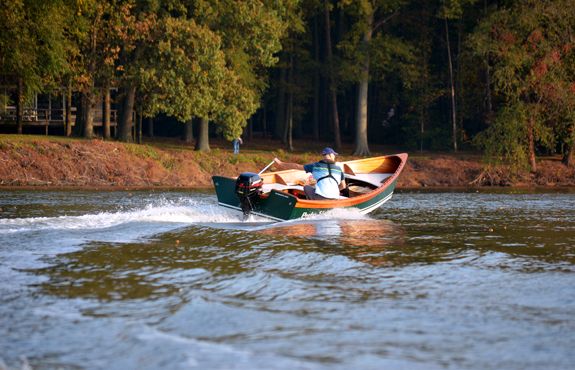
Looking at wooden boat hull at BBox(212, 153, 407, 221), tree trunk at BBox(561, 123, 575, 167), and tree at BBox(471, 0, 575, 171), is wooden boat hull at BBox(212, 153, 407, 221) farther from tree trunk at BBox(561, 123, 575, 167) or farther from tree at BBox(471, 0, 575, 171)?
tree trunk at BBox(561, 123, 575, 167)

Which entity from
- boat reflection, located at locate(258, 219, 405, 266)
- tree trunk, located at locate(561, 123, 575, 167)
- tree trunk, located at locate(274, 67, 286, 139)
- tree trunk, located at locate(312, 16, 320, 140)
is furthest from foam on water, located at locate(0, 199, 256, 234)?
tree trunk, located at locate(312, 16, 320, 140)

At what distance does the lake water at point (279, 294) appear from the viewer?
9.64 meters

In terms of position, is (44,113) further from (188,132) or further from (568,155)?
(568,155)

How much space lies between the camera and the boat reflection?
54.5 ft

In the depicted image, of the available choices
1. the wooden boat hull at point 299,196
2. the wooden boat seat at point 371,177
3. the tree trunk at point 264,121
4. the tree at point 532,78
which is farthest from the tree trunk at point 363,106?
the wooden boat seat at point 371,177

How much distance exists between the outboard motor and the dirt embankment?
1519 cm

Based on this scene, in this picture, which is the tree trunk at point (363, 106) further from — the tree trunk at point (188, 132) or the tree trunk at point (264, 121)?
the tree trunk at point (264, 121)

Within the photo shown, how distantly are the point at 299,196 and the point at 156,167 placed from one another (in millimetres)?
15648

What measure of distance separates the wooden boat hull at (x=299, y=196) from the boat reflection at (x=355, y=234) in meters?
0.36

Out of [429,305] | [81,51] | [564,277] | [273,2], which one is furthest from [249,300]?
[273,2]

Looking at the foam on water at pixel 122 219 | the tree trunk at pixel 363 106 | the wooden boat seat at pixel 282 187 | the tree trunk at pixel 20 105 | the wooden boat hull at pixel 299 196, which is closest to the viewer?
the foam on water at pixel 122 219

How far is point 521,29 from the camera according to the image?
140ft

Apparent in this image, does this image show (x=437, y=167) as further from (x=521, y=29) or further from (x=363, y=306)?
(x=363, y=306)

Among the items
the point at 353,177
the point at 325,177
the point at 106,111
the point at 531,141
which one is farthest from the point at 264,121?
the point at 325,177
